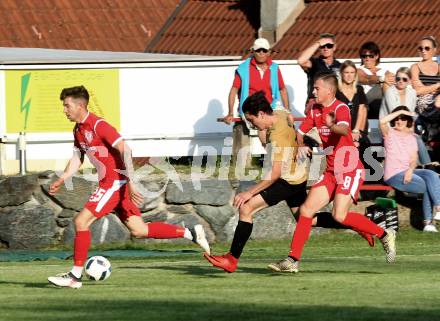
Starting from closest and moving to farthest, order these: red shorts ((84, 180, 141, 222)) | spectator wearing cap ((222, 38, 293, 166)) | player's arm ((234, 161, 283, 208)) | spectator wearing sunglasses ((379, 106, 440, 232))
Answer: red shorts ((84, 180, 141, 222))
player's arm ((234, 161, 283, 208))
spectator wearing sunglasses ((379, 106, 440, 232))
spectator wearing cap ((222, 38, 293, 166))

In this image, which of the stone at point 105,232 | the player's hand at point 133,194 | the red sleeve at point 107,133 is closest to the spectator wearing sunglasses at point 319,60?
the stone at point 105,232

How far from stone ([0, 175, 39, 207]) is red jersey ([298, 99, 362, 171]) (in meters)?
6.32

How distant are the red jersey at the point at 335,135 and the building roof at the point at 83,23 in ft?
64.0

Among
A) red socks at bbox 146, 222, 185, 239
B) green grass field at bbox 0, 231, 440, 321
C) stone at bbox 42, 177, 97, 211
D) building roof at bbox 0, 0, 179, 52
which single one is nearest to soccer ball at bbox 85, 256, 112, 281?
green grass field at bbox 0, 231, 440, 321

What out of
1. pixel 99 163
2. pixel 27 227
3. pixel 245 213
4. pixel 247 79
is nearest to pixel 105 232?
pixel 27 227

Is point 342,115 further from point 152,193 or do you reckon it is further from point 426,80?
point 152,193

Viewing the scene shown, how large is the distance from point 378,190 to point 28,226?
4.63 metres

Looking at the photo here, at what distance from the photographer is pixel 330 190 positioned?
1455cm

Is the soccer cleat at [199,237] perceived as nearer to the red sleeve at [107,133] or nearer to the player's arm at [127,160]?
the player's arm at [127,160]

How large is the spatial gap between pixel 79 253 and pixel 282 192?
220cm

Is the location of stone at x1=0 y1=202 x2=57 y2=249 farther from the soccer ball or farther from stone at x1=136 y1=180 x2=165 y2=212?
the soccer ball

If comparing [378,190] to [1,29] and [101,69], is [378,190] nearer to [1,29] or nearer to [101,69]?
[101,69]

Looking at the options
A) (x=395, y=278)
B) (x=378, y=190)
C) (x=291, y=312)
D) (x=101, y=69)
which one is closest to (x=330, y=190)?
(x=395, y=278)

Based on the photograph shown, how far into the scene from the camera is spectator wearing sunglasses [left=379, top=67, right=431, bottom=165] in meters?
19.5
